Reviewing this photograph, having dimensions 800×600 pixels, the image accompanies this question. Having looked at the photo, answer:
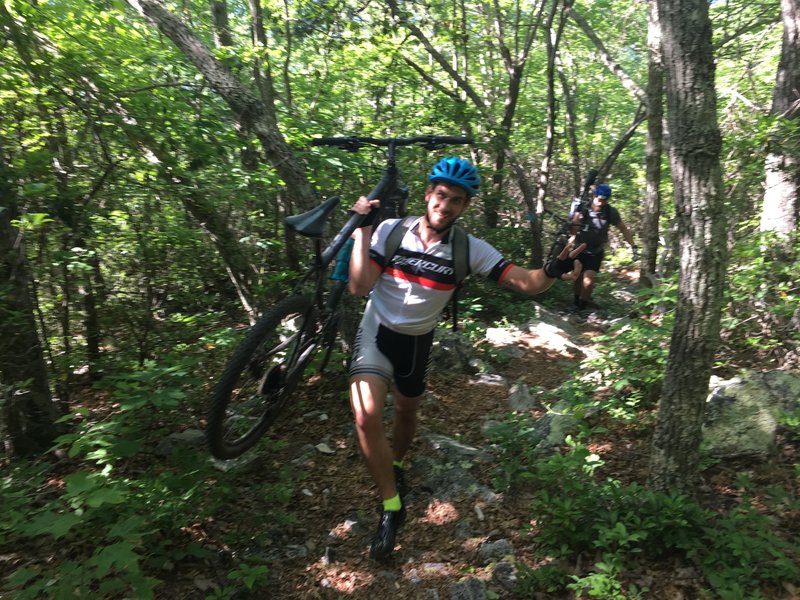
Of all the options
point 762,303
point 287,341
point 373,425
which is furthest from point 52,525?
point 762,303

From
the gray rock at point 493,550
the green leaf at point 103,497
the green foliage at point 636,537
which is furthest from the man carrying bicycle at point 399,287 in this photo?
the green leaf at point 103,497

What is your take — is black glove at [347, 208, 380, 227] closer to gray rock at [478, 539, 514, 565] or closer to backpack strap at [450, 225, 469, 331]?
backpack strap at [450, 225, 469, 331]

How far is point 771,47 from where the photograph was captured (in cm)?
973

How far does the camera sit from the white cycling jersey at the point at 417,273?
318 cm

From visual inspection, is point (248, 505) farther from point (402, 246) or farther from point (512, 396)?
point (512, 396)

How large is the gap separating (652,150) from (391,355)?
7.95 m

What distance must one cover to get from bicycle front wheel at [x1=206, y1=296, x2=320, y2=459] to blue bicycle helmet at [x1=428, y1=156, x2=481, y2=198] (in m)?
1.33

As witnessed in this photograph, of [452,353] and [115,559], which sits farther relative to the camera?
[452,353]

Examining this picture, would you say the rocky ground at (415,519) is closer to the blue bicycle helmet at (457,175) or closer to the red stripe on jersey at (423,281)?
the red stripe on jersey at (423,281)

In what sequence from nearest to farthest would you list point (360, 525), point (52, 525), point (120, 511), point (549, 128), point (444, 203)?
1. point (52, 525)
2. point (120, 511)
3. point (444, 203)
4. point (360, 525)
5. point (549, 128)

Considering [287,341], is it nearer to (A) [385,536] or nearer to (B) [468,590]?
(A) [385,536]

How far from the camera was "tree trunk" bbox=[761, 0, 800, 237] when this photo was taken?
566cm

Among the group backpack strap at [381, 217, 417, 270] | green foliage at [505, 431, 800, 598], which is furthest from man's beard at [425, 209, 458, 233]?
green foliage at [505, 431, 800, 598]

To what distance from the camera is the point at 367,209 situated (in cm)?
304
